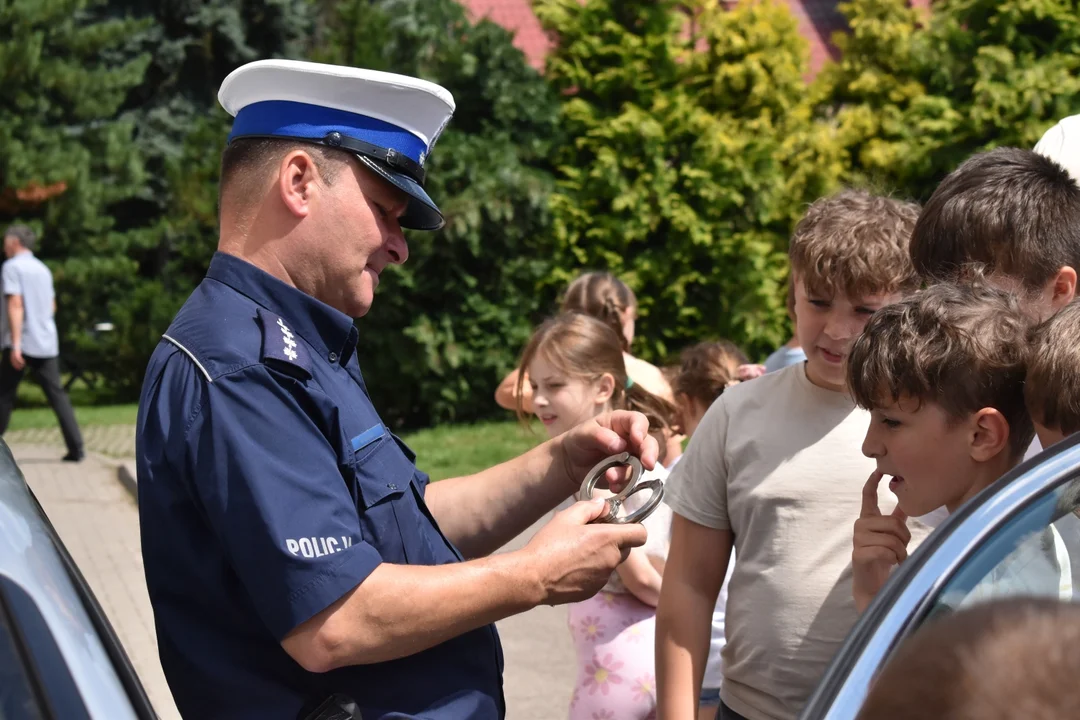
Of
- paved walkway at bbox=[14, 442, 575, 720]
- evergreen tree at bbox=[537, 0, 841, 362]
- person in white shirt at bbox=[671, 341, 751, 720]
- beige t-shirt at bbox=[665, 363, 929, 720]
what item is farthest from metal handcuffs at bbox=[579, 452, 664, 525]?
evergreen tree at bbox=[537, 0, 841, 362]

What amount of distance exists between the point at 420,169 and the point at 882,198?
1065mm

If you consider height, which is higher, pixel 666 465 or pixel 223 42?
pixel 666 465

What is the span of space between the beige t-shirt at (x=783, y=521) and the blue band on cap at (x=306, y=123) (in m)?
0.91

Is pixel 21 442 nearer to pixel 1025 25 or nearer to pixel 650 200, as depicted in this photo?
pixel 650 200

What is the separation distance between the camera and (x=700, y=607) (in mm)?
2500

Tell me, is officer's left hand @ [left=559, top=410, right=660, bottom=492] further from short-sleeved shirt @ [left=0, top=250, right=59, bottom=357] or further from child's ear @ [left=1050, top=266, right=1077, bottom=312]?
short-sleeved shirt @ [left=0, top=250, right=59, bottom=357]

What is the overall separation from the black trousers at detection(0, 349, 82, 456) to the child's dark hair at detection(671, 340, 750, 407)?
734cm

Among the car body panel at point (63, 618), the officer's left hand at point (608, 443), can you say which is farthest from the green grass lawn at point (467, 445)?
the car body panel at point (63, 618)

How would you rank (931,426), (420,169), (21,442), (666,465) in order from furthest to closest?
1. (21,442)
2. (666,465)
3. (420,169)
4. (931,426)

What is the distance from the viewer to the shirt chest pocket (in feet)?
6.34

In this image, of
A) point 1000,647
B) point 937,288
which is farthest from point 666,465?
point 1000,647

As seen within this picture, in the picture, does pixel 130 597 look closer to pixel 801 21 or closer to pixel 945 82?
pixel 945 82

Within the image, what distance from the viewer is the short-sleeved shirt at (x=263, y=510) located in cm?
174

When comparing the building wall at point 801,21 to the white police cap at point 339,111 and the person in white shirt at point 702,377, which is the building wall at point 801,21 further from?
the white police cap at point 339,111
